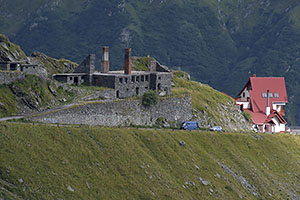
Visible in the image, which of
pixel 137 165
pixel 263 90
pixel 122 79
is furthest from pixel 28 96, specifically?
pixel 263 90

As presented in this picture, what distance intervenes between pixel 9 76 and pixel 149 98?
932 inches

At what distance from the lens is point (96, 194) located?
8494 centimetres

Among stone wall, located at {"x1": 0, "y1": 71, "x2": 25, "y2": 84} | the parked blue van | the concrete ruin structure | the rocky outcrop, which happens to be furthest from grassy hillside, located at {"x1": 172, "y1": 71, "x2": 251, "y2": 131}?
stone wall, located at {"x1": 0, "y1": 71, "x2": 25, "y2": 84}

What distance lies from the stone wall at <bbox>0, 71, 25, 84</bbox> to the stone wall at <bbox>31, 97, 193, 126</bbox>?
7.35 m

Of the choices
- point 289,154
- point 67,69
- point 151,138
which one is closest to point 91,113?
point 151,138

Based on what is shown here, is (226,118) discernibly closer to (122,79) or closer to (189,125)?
(189,125)

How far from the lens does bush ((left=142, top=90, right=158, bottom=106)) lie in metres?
115

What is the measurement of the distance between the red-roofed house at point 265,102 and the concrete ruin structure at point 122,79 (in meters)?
33.1

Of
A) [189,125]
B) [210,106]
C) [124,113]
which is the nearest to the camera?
[124,113]

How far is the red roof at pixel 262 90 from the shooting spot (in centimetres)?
16062

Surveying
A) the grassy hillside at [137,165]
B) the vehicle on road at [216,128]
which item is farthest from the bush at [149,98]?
the vehicle on road at [216,128]

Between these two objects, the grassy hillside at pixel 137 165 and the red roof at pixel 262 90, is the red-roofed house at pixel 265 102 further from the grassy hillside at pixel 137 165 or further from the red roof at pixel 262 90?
the grassy hillside at pixel 137 165

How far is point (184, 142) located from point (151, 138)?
6.42 metres

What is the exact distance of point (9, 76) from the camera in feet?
330
